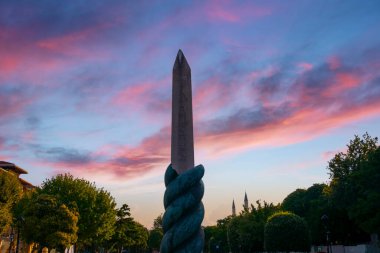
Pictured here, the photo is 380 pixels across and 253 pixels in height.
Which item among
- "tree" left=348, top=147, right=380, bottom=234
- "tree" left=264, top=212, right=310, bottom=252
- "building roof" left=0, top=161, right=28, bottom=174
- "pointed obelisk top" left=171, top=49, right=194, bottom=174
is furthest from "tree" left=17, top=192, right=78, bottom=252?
"pointed obelisk top" left=171, top=49, right=194, bottom=174

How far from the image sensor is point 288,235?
182ft

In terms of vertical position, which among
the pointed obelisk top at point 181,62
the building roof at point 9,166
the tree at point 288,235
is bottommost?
the tree at point 288,235

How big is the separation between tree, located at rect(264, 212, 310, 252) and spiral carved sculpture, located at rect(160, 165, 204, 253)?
1590 inches

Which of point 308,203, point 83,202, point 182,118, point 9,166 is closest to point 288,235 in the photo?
point 83,202

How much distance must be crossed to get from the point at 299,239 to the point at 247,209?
27.5 m

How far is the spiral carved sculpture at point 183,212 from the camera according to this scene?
17.3 metres

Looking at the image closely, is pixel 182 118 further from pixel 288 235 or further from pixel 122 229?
pixel 122 229

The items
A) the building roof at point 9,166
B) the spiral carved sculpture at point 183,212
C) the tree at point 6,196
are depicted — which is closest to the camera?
the spiral carved sculpture at point 183,212

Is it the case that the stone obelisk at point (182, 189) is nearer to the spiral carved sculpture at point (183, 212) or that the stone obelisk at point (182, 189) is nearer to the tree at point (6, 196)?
the spiral carved sculpture at point (183, 212)

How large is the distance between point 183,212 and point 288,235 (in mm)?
41412

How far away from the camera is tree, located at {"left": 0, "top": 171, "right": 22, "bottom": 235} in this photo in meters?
51.9

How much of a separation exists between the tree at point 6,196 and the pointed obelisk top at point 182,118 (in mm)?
40065

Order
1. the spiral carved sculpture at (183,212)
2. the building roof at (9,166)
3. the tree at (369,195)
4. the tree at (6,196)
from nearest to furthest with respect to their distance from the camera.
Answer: the spiral carved sculpture at (183,212) → the tree at (369,195) → the tree at (6,196) → the building roof at (9,166)

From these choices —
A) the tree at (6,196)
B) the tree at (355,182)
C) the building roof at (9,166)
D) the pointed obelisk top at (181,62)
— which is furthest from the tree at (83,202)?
the pointed obelisk top at (181,62)
